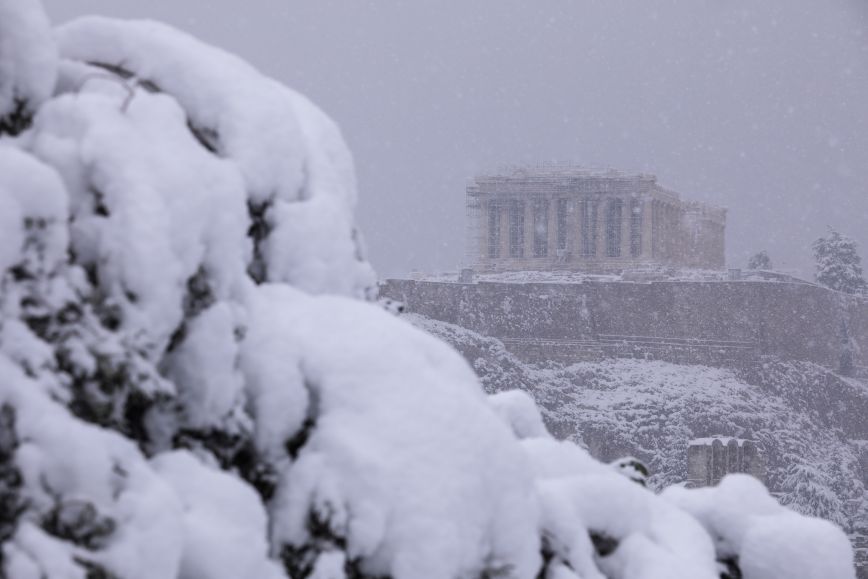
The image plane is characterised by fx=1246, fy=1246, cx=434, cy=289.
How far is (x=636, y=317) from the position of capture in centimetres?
4862

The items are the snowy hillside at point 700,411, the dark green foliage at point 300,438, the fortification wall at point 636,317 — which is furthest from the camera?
the fortification wall at point 636,317

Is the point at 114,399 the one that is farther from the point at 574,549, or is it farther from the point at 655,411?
the point at 655,411

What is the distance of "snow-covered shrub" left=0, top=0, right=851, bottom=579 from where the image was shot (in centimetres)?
180

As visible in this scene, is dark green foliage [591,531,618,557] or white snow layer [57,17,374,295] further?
dark green foliage [591,531,618,557]

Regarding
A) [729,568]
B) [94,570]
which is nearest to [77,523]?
[94,570]

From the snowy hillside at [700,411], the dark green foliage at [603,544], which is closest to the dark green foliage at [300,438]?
the dark green foliage at [603,544]

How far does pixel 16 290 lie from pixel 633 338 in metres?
47.4

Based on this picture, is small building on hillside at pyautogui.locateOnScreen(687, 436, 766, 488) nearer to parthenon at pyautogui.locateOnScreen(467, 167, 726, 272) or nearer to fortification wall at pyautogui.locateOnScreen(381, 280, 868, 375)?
fortification wall at pyautogui.locateOnScreen(381, 280, 868, 375)

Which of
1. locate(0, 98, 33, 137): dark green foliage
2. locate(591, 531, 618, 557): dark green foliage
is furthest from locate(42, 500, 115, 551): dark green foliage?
locate(591, 531, 618, 557): dark green foliage

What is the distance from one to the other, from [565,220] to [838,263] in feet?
42.6

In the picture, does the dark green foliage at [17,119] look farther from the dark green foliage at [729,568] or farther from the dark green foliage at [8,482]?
the dark green foliage at [729,568]

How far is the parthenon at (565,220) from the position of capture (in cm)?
6031

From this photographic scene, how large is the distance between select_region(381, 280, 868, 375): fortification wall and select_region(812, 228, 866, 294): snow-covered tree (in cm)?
763

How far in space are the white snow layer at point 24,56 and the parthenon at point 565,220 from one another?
57.2 metres
